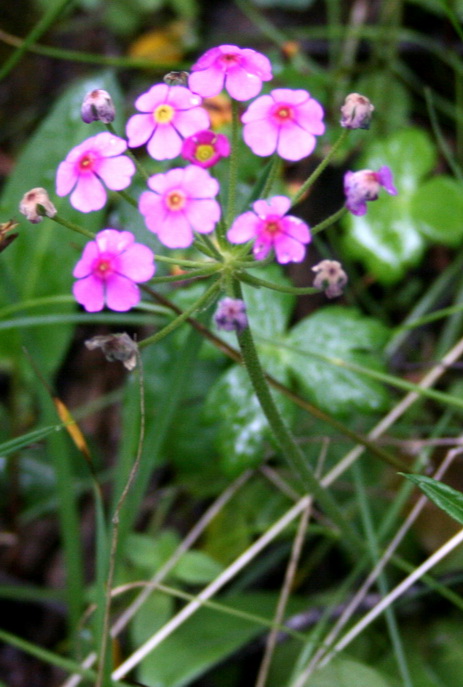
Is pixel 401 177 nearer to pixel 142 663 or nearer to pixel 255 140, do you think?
pixel 255 140

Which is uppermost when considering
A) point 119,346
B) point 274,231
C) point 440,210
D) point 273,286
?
point 440,210

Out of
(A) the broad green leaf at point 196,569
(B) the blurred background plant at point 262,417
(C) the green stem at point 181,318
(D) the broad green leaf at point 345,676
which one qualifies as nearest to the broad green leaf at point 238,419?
(B) the blurred background plant at point 262,417

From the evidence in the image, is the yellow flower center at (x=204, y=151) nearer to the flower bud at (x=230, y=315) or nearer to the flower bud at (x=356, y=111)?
the flower bud at (x=356, y=111)

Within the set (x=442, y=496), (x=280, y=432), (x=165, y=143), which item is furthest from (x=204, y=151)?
(x=442, y=496)

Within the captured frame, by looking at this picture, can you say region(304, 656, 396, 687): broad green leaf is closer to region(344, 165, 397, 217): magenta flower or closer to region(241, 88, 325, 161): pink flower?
region(344, 165, 397, 217): magenta flower

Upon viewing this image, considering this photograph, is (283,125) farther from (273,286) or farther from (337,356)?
(337,356)
